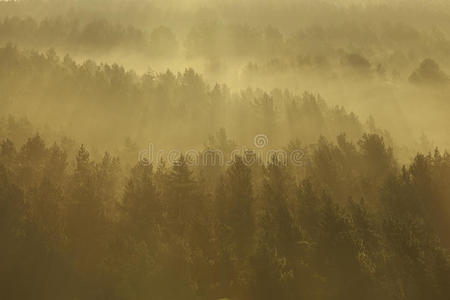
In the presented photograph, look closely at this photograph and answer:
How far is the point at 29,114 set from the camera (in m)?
133

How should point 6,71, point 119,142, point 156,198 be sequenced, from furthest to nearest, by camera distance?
point 6,71, point 119,142, point 156,198

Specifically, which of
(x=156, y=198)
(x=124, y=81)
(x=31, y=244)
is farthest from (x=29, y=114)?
(x=31, y=244)

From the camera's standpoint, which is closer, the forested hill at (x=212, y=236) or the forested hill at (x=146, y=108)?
the forested hill at (x=212, y=236)

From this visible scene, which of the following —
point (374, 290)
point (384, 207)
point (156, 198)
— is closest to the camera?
point (374, 290)

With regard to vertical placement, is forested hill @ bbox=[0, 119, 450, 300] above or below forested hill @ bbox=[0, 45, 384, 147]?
below

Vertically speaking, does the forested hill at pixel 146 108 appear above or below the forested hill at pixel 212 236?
above

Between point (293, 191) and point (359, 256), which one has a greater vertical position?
point (293, 191)

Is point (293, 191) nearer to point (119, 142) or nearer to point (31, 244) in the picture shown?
point (31, 244)

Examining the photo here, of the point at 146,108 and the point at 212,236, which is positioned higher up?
the point at 146,108

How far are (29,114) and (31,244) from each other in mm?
102926

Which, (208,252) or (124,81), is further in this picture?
(124,81)

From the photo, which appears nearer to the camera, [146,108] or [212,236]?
[212,236]

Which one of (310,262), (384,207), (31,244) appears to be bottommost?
(310,262)

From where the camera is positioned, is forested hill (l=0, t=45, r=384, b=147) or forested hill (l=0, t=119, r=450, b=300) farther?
forested hill (l=0, t=45, r=384, b=147)
